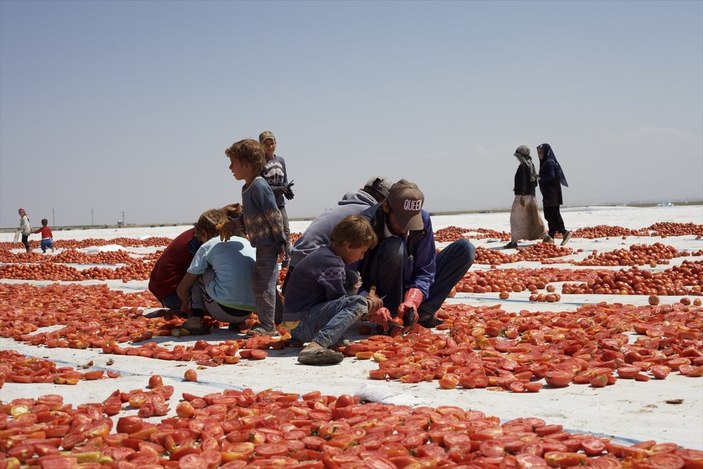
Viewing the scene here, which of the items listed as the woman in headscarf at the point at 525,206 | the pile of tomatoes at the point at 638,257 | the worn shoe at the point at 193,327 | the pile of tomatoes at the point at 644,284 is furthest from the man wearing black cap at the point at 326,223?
the woman in headscarf at the point at 525,206

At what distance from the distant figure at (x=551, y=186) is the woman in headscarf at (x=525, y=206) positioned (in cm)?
21

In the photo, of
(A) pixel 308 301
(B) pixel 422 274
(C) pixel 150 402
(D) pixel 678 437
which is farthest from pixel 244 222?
(D) pixel 678 437

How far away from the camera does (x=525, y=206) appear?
50.4 feet

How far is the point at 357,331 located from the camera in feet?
19.5

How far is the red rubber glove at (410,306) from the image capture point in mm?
5461

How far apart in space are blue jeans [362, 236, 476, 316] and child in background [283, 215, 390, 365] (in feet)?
0.94

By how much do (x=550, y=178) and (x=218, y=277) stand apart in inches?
440

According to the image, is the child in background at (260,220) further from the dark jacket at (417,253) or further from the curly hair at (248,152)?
the dark jacket at (417,253)

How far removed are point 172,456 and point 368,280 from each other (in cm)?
313

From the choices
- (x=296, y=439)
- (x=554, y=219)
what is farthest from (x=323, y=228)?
(x=554, y=219)

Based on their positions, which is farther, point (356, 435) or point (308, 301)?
point (308, 301)

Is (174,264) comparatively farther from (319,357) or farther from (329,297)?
(319,357)

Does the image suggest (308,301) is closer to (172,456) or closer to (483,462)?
(172,456)

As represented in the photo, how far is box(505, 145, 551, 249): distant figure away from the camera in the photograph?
50.3ft
